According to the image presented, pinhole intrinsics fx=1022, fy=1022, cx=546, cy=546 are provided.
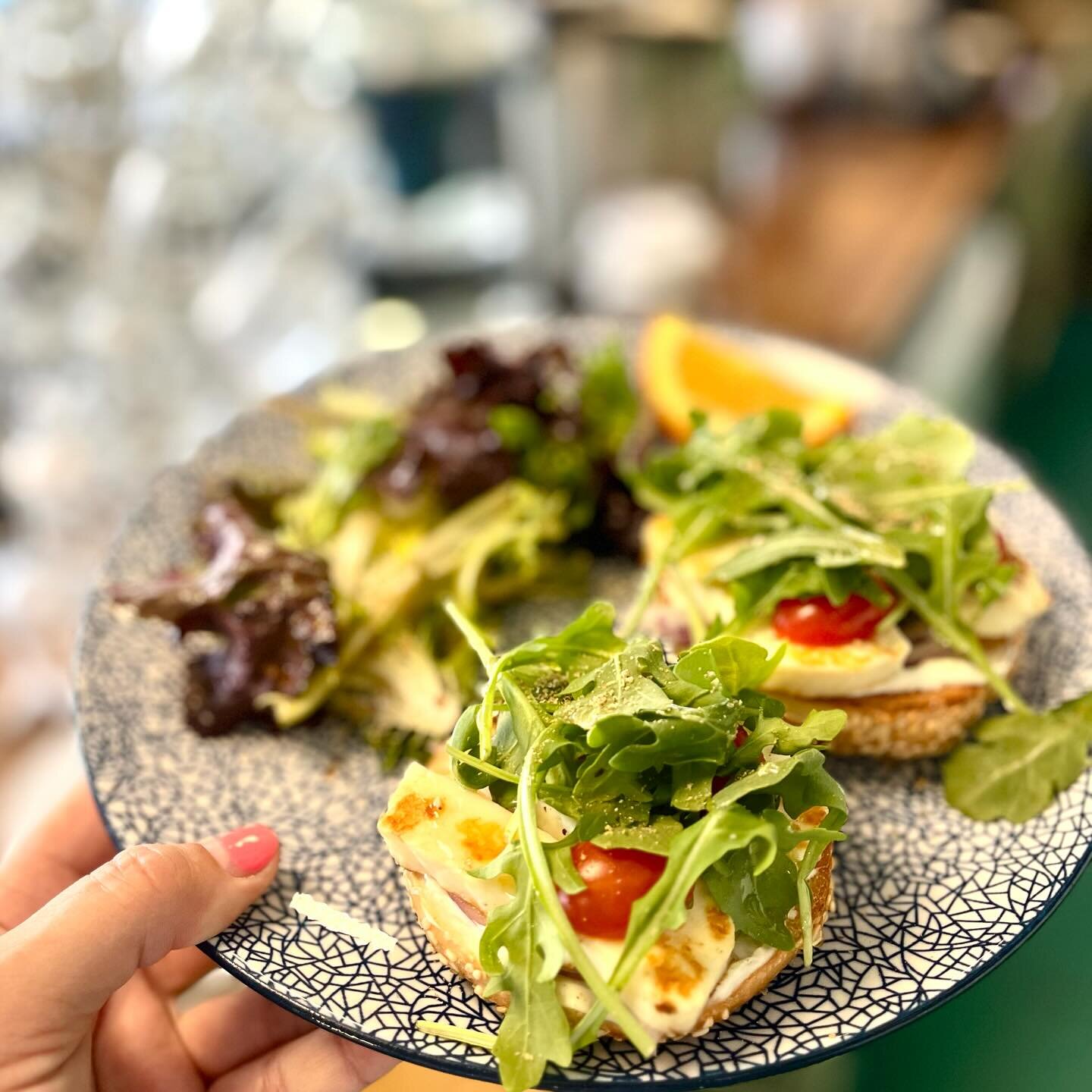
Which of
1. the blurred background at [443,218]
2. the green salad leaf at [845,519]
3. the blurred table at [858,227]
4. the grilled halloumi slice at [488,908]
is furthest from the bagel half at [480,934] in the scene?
the blurred table at [858,227]

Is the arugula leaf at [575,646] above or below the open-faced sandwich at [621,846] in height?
above

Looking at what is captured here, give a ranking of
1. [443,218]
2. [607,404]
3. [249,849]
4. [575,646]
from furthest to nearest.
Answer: [443,218], [607,404], [249,849], [575,646]

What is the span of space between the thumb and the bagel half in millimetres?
300

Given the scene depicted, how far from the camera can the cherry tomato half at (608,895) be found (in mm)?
1306

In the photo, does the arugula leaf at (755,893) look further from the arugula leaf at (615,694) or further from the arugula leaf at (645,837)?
the arugula leaf at (615,694)

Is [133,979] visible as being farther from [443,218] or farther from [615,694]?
[443,218]

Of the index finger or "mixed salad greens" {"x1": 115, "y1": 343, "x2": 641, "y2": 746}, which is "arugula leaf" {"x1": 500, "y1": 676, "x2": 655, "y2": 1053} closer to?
"mixed salad greens" {"x1": 115, "y1": 343, "x2": 641, "y2": 746}

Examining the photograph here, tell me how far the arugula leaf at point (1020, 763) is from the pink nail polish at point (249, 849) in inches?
45.6

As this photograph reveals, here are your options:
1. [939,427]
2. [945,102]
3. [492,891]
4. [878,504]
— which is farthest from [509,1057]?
[945,102]

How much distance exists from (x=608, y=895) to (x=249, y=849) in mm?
643

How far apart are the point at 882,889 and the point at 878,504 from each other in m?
0.71

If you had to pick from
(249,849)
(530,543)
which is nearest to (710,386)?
(530,543)

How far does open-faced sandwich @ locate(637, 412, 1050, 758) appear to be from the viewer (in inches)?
70.8

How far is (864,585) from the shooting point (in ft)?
5.90
